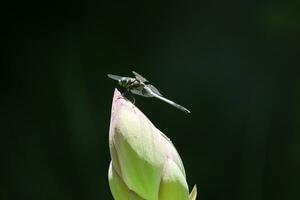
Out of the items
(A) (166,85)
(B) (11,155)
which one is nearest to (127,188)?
(A) (166,85)

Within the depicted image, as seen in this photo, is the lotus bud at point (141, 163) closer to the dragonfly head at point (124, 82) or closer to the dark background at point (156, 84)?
the dragonfly head at point (124, 82)

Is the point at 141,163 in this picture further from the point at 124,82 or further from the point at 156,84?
the point at 156,84

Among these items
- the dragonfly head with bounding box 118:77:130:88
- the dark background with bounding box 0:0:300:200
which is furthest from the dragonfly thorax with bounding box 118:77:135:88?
the dark background with bounding box 0:0:300:200

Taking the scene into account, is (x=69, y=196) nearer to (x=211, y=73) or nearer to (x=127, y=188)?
(x=211, y=73)

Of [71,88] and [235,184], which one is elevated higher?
[71,88]

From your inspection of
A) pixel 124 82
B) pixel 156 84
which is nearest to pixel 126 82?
pixel 124 82

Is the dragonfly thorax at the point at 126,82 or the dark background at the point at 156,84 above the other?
the dragonfly thorax at the point at 126,82

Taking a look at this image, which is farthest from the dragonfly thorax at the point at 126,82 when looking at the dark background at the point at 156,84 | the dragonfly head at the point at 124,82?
the dark background at the point at 156,84
